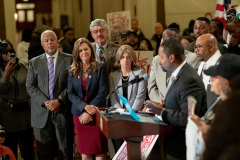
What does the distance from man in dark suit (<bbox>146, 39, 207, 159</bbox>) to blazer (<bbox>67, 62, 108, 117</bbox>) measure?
4.24ft

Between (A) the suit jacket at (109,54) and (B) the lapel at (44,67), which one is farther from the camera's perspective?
(A) the suit jacket at (109,54)

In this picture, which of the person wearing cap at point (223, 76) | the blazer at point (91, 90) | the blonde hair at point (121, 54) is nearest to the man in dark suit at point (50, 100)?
the blazer at point (91, 90)

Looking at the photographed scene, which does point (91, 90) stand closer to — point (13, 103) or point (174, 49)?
point (13, 103)

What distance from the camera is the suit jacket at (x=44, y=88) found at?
514cm

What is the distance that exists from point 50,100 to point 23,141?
834mm

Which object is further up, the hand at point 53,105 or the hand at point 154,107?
the hand at point 154,107

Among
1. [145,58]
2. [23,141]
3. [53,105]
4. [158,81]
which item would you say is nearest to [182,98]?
[158,81]

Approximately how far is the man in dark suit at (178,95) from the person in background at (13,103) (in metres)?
2.33

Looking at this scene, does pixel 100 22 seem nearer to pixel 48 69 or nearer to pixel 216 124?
pixel 48 69

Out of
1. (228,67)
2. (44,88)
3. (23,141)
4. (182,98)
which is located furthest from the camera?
(23,141)

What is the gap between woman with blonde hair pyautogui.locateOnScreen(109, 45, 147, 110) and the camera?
4.99m

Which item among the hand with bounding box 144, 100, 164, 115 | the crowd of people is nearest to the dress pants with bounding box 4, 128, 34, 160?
the crowd of people

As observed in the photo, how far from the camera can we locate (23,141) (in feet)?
18.2

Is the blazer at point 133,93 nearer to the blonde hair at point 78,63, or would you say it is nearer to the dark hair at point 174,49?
the blonde hair at point 78,63
